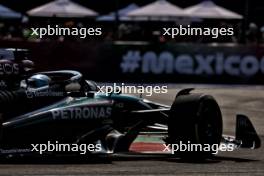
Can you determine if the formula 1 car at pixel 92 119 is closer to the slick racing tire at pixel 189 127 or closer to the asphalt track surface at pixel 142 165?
the slick racing tire at pixel 189 127

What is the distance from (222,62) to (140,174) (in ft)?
47.9

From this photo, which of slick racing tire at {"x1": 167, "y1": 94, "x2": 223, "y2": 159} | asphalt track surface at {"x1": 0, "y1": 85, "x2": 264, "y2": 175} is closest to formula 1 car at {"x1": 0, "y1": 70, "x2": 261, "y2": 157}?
slick racing tire at {"x1": 167, "y1": 94, "x2": 223, "y2": 159}

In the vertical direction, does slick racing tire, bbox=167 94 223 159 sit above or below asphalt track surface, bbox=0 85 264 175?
above

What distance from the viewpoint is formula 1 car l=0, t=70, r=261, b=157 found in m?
9.02

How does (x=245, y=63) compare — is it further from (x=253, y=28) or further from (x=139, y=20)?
(x=139, y=20)

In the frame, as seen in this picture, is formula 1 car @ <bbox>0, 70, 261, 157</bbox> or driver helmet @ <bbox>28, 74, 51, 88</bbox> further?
driver helmet @ <bbox>28, 74, 51, 88</bbox>

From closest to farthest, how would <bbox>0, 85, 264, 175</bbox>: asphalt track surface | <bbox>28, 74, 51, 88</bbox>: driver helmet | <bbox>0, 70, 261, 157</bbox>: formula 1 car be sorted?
1. <bbox>0, 85, 264, 175</bbox>: asphalt track surface
2. <bbox>0, 70, 261, 157</bbox>: formula 1 car
3. <bbox>28, 74, 51, 88</bbox>: driver helmet

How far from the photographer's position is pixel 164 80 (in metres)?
22.5

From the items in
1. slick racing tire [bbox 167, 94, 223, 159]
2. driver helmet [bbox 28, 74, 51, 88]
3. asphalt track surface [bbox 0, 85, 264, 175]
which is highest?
driver helmet [bbox 28, 74, 51, 88]

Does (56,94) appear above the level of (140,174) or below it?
above

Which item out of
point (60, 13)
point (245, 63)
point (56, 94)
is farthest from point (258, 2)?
point (56, 94)

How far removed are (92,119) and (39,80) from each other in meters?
0.83

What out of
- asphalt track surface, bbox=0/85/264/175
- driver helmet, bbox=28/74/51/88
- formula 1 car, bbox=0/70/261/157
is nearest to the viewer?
asphalt track surface, bbox=0/85/264/175

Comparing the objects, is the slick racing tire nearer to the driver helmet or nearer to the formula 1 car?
the formula 1 car
